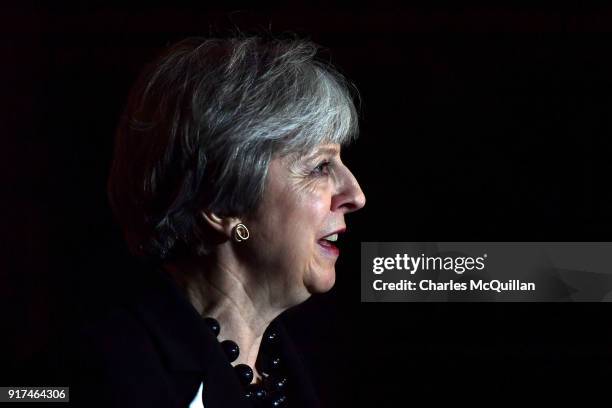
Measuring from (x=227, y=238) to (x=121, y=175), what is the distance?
22 cm

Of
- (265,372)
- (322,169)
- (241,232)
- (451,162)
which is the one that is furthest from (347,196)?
(451,162)

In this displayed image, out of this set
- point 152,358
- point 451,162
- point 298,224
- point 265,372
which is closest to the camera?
point 152,358

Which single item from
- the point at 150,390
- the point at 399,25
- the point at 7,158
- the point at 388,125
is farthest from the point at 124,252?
the point at 150,390

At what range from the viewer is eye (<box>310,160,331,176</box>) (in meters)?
1.57

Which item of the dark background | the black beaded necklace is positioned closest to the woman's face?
the black beaded necklace

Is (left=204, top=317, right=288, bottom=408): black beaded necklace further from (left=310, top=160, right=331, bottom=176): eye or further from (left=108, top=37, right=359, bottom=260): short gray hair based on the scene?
(left=310, top=160, right=331, bottom=176): eye

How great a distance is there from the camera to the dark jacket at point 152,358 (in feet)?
4.48

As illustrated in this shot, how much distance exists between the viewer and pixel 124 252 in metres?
2.82

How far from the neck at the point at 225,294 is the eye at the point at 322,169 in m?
0.22

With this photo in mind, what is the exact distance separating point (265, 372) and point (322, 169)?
417 mm

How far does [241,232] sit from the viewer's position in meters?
1.53

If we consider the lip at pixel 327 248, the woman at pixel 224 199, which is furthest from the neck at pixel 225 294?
the lip at pixel 327 248

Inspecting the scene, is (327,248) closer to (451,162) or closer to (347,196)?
(347,196)

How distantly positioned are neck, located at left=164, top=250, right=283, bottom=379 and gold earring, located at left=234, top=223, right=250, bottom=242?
6 cm
